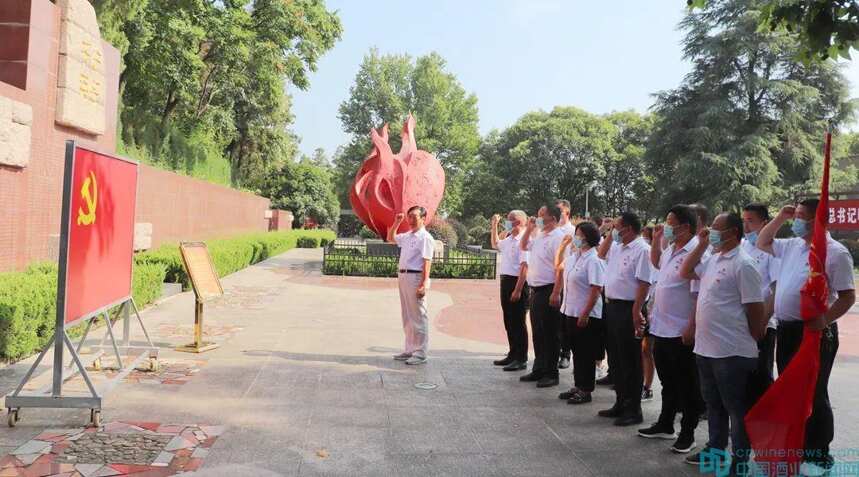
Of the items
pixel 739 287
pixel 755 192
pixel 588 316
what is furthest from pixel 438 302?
pixel 755 192

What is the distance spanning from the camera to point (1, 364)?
17.8 feet

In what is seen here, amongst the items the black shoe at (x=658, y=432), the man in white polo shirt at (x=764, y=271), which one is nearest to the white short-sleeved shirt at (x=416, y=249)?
the black shoe at (x=658, y=432)

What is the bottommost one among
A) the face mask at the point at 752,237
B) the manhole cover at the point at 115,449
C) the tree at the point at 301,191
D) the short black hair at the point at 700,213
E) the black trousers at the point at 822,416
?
the manhole cover at the point at 115,449

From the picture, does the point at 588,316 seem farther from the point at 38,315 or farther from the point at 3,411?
the point at 38,315

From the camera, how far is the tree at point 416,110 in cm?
4281

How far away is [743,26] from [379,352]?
24.9m

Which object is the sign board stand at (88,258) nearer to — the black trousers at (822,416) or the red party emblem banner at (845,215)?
the black trousers at (822,416)

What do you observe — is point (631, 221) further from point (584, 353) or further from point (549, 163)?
point (549, 163)

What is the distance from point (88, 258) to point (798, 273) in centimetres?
482

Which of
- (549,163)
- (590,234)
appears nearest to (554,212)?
(590,234)

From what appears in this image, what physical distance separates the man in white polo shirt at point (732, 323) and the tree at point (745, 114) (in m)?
23.8

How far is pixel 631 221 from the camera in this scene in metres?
4.81

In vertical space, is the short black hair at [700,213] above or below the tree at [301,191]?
below

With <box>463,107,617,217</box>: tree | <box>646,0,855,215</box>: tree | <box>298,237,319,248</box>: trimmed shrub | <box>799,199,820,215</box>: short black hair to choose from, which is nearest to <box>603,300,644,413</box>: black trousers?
<box>799,199,820,215</box>: short black hair
